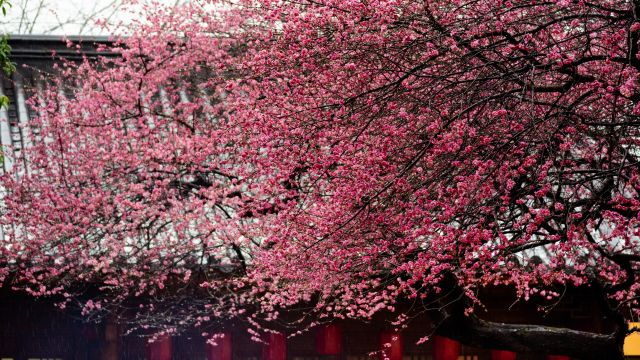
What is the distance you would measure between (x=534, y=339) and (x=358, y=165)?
3602 millimetres

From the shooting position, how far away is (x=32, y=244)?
37.8 feet

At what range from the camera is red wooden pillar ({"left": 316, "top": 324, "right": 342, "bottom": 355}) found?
1219 centimetres

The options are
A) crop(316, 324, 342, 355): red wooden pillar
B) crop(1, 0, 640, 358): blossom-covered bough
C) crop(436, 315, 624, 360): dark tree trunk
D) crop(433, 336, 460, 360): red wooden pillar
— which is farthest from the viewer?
crop(433, 336, 460, 360): red wooden pillar

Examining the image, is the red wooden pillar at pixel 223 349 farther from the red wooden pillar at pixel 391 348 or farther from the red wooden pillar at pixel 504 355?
the red wooden pillar at pixel 504 355

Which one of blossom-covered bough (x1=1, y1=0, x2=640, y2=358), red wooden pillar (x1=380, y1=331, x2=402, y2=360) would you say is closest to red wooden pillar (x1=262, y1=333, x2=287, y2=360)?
blossom-covered bough (x1=1, y1=0, x2=640, y2=358)

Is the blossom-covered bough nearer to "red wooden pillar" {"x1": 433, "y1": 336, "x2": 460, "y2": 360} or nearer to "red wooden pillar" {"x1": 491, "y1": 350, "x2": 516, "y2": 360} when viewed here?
"red wooden pillar" {"x1": 433, "y1": 336, "x2": 460, "y2": 360}

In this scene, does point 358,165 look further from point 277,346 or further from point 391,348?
point 391,348

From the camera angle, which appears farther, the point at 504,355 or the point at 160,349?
the point at 504,355

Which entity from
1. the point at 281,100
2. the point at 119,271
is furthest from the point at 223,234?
the point at 281,100

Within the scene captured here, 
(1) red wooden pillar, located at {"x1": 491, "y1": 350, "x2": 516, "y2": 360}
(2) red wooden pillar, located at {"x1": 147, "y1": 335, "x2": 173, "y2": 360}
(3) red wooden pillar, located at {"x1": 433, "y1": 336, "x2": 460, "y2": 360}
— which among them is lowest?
(1) red wooden pillar, located at {"x1": 491, "y1": 350, "x2": 516, "y2": 360}

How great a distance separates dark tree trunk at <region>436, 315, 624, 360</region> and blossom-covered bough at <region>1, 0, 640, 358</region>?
0.02 metres

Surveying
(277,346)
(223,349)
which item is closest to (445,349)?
(277,346)

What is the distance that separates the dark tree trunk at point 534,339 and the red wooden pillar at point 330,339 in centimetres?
236

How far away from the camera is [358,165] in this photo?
7469mm
